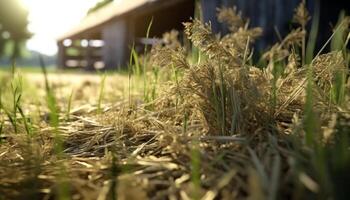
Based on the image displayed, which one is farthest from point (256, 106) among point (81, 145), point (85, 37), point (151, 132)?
point (85, 37)

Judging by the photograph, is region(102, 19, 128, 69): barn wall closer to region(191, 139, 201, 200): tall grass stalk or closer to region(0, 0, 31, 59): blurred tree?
region(191, 139, 201, 200): tall grass stalk

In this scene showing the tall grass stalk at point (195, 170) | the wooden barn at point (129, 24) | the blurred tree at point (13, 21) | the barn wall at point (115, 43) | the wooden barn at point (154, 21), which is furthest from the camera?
the blurred tree at point (13, 21)

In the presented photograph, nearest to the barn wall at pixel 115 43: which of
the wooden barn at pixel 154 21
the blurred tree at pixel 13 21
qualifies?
the wooden barn at pixel 154 21

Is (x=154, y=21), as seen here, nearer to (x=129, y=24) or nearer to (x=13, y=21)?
(x=129, y=24)

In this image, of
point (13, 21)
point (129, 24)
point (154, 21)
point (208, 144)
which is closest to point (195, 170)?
point (208, 144)

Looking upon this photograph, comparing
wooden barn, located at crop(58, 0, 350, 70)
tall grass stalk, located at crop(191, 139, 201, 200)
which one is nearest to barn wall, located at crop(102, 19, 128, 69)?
wooden barn, located at crop(58, 0, 350, 70)

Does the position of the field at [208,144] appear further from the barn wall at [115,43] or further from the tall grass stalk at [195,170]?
the barn wall at [115,43]
